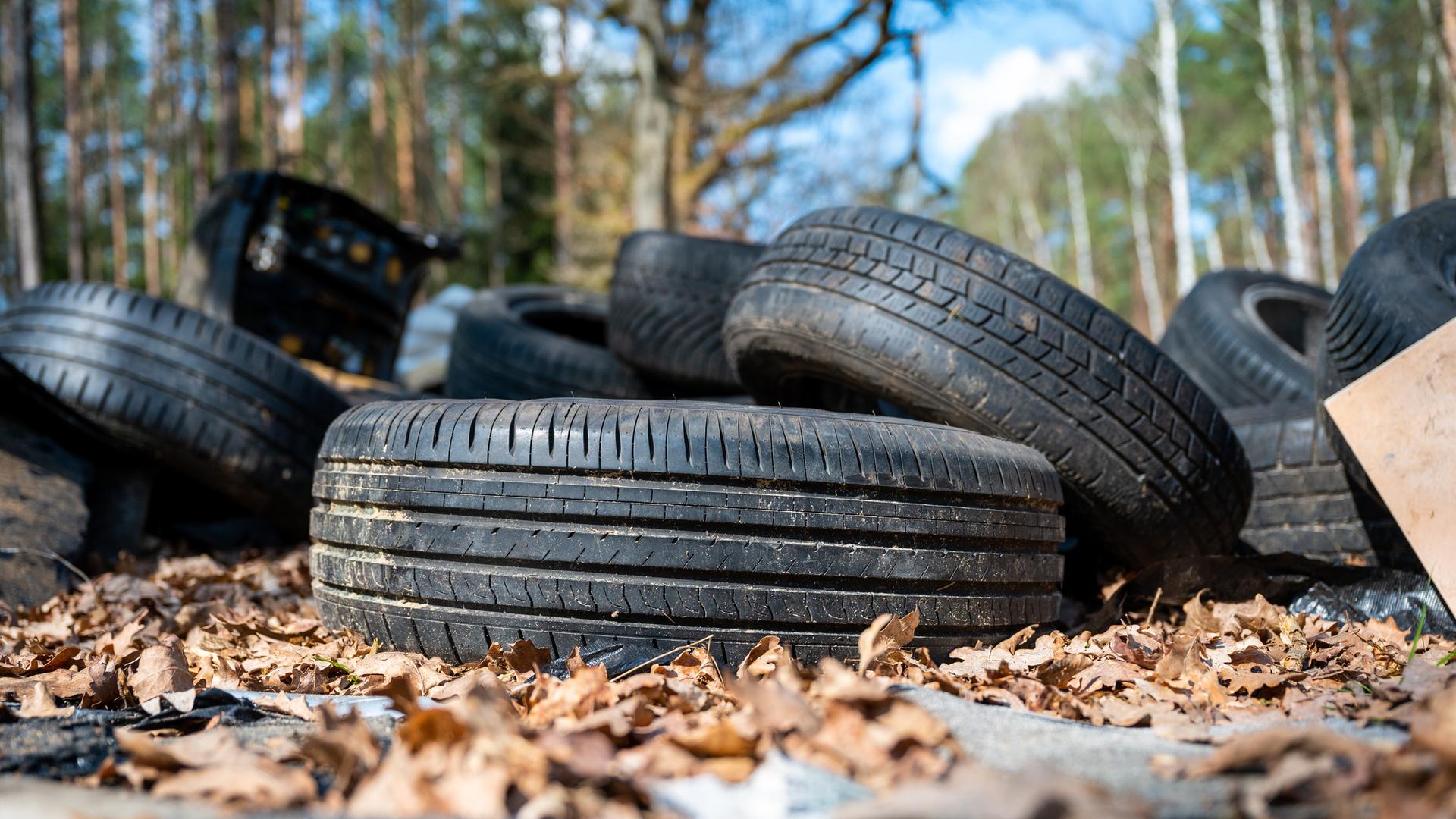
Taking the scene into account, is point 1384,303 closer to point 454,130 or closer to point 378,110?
point 378,110

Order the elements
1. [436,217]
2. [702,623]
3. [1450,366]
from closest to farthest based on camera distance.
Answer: [702,623], [1450,366], [436,217]

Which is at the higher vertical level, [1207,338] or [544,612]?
[1207,338]

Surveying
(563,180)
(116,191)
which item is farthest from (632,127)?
(116,191)

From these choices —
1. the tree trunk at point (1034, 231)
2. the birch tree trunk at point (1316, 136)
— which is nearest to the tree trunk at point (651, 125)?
the birch tree trunk at point (1316, 136)

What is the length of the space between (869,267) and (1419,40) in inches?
1001

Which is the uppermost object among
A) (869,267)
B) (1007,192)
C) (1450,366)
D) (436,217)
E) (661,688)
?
(1007,192)

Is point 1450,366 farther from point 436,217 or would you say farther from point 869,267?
point 436,217

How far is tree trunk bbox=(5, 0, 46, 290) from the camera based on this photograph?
38.8 feet

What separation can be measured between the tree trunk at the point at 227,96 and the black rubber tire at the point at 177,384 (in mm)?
8256

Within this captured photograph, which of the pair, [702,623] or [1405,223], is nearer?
[702,623]

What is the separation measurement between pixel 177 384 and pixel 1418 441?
14.1 feet

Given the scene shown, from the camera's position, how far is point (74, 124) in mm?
20172

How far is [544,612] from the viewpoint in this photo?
248 centimetres

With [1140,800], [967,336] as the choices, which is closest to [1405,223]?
[967,336]
